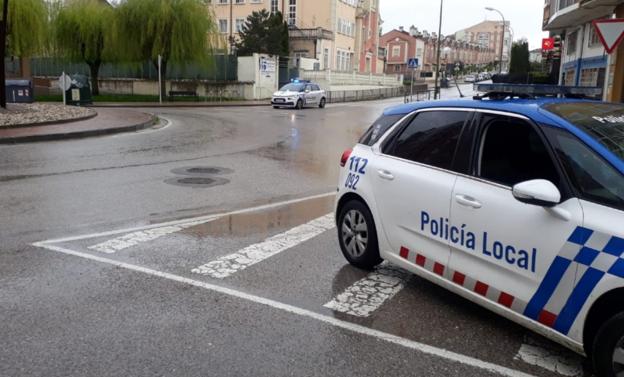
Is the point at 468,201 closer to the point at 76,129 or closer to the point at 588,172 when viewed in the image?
the point at 588,172

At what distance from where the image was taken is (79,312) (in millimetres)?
4363

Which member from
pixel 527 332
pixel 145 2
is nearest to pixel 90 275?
pixel 527 332

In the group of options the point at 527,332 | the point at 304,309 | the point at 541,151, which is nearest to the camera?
the point at 541,151

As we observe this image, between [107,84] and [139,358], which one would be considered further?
[107,84]

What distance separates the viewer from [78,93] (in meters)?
29.4

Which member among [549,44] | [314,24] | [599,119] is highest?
[314,24]

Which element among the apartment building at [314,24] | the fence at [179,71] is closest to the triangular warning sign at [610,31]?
the fence at [179,71]

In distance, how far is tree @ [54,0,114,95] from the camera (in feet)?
119

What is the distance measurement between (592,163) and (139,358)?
9.98 feet

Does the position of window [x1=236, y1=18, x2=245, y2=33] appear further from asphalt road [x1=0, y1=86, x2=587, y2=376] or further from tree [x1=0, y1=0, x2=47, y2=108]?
asphalt road [x1=0, y1=86, x2=587, y2=376]

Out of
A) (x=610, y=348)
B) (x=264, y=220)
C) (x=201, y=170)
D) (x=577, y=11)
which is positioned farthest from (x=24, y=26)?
(x=610, y=348)

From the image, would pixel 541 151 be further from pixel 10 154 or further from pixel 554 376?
pixel 10 154

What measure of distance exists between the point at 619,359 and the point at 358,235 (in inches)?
102

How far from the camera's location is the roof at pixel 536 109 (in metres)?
3.56
